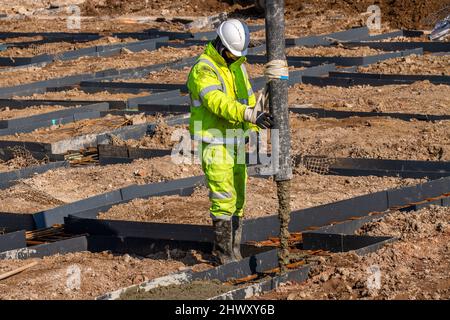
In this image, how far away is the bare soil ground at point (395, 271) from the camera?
723 cm

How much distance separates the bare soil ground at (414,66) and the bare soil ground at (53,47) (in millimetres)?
7015

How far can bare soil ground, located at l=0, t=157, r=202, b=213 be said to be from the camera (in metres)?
11.0

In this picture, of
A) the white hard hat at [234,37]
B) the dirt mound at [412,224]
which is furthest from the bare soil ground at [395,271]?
the white hard hat at [234,37]

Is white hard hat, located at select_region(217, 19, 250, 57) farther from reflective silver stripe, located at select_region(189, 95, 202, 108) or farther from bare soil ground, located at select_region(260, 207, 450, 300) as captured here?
bare soil ground, located at select_region(260, 207, 450, 300)

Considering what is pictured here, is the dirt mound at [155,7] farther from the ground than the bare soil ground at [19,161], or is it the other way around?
the dirt mound at [155,7]

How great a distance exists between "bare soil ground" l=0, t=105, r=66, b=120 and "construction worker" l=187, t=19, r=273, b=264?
8.67 metres

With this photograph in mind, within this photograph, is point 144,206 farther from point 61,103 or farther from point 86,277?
point 61,103

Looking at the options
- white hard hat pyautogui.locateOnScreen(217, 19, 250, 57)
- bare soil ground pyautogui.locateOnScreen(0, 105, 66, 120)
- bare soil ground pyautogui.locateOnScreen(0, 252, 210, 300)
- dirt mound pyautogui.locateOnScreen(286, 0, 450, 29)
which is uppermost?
dirt mound pyautogui.locateOnScreen(286, 0, 450, 29)

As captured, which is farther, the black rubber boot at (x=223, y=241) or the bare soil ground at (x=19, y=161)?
the bare soil ground at (x=19, y=161)

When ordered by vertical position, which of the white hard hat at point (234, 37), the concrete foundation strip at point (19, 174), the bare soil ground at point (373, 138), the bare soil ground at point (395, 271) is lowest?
the bare soil ground at point (395, 271)

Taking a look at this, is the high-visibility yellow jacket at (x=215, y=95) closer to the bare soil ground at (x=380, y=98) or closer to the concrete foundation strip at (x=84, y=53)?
the bare soil ground at (x=380, y=98)

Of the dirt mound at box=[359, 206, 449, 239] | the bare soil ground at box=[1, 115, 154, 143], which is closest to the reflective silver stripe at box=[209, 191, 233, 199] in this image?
the dirt mound at box=[359, 206, 449, 239]

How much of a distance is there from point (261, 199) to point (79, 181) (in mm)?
2333
